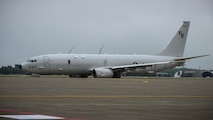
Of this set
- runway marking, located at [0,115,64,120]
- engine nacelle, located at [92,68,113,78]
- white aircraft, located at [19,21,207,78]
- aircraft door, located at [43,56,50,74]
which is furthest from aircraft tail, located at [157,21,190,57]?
runway marking, located at [0,115,64,120]

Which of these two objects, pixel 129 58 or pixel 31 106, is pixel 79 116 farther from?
pixel 129 58

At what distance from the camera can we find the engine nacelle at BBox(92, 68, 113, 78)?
60344 mm

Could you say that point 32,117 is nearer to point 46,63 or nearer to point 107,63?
point 46,63

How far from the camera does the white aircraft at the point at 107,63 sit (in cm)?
5862

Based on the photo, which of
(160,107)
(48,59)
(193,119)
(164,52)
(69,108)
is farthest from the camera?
(164,52)

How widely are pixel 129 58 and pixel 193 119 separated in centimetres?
5353

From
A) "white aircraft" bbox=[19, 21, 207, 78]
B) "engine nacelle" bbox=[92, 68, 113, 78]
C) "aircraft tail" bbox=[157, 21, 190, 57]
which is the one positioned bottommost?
"engine nacelle" bbox=[92, 68, 113, 78]

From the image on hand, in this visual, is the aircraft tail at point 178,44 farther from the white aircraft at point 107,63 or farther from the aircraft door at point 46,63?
the aircraft door at point 46,63

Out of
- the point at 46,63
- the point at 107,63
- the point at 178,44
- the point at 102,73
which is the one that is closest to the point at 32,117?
the point at 46,63

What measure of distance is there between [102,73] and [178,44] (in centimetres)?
1396

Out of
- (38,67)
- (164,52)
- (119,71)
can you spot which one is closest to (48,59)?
(38,67)

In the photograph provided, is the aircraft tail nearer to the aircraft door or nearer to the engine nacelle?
the engine nacelle

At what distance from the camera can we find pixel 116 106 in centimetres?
1457

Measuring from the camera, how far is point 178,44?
2734 inches
